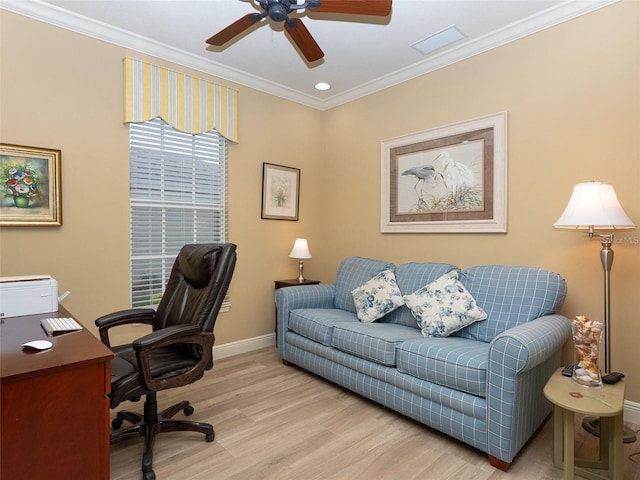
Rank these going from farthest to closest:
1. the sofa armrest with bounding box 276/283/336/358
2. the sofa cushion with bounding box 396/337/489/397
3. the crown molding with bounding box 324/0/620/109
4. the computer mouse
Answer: the sofa armrest with bounding box 276/283/336/358 < the crown molding with bounding box 324/0/620/109 < the sofa cushion with bounding box 396/337/489/397 < the computer mouse

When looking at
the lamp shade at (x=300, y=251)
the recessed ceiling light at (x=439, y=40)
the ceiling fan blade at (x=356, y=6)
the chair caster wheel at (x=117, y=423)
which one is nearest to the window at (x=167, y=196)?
the lamp shade at (x=300, y=251)

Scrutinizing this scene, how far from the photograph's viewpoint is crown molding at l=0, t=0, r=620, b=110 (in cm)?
250

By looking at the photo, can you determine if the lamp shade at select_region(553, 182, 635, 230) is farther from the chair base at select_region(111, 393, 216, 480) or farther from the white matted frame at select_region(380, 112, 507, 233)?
the chair base at select_region(111, 393, 216, 480)

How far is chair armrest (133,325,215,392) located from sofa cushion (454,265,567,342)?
172 cm

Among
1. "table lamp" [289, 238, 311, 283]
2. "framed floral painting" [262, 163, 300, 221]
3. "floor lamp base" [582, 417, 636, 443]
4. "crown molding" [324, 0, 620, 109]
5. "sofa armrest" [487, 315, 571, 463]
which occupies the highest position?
"crown molding" [324, 0, 620, 109]

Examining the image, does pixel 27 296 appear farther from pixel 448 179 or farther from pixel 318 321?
pixel 448 179

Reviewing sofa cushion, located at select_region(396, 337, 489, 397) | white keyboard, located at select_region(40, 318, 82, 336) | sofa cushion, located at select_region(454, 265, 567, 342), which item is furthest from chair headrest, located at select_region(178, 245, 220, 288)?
sofa cushion, located at select_region(454, 265, 567, 342)

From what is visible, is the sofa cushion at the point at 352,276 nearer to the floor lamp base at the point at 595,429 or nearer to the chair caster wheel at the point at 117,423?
the floor lamp base at the point at 595,429

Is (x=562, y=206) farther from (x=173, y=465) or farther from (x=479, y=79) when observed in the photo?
(x=173, y=465)

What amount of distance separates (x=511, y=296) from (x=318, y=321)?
1.44m

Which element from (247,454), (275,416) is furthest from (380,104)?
(247,454)

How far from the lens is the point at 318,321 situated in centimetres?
296

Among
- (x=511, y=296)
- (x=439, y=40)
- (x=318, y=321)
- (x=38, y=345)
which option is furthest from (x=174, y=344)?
(x=439, y=40)

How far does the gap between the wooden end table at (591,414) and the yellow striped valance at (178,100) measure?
3258 millimetres
